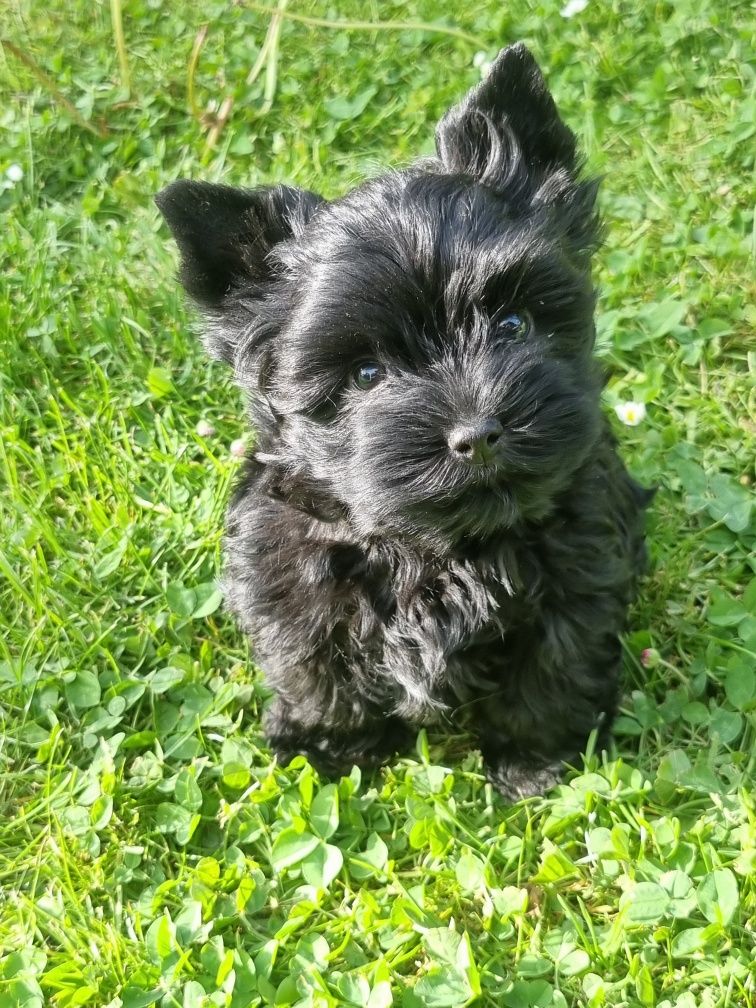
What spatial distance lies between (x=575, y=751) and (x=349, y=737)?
0.59 meters

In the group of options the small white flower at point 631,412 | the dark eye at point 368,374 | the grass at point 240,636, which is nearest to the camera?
the dark eye at point 368,374

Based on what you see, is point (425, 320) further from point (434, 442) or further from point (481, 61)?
point (481, 61)

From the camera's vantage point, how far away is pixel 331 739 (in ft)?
8.30

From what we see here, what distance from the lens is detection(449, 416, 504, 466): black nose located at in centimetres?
171

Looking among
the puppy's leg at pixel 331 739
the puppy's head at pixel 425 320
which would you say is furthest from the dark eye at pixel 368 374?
the puppy's leg at pixel 331 739

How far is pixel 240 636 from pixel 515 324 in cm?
140

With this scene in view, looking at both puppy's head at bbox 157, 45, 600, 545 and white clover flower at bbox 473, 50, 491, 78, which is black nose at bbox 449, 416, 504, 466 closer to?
puppy's head at bbox 157, 45, 600, 545

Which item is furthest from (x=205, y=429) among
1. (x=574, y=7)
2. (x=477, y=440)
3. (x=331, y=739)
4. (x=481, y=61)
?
(x=574, y=7)

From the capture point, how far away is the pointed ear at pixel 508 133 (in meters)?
2.03

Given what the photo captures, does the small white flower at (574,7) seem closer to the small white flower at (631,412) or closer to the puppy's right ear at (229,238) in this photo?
the small white flower at (631,412)

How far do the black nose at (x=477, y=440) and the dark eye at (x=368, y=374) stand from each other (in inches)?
9.4

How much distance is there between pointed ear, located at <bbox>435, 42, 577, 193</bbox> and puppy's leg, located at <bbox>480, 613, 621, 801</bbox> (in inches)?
39.6

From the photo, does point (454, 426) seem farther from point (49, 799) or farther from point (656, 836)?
point (49, 799)

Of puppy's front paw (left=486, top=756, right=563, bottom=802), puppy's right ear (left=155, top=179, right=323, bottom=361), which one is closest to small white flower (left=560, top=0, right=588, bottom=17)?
puppy's right ear (left=155, top=179, right=323, bottom=361)
